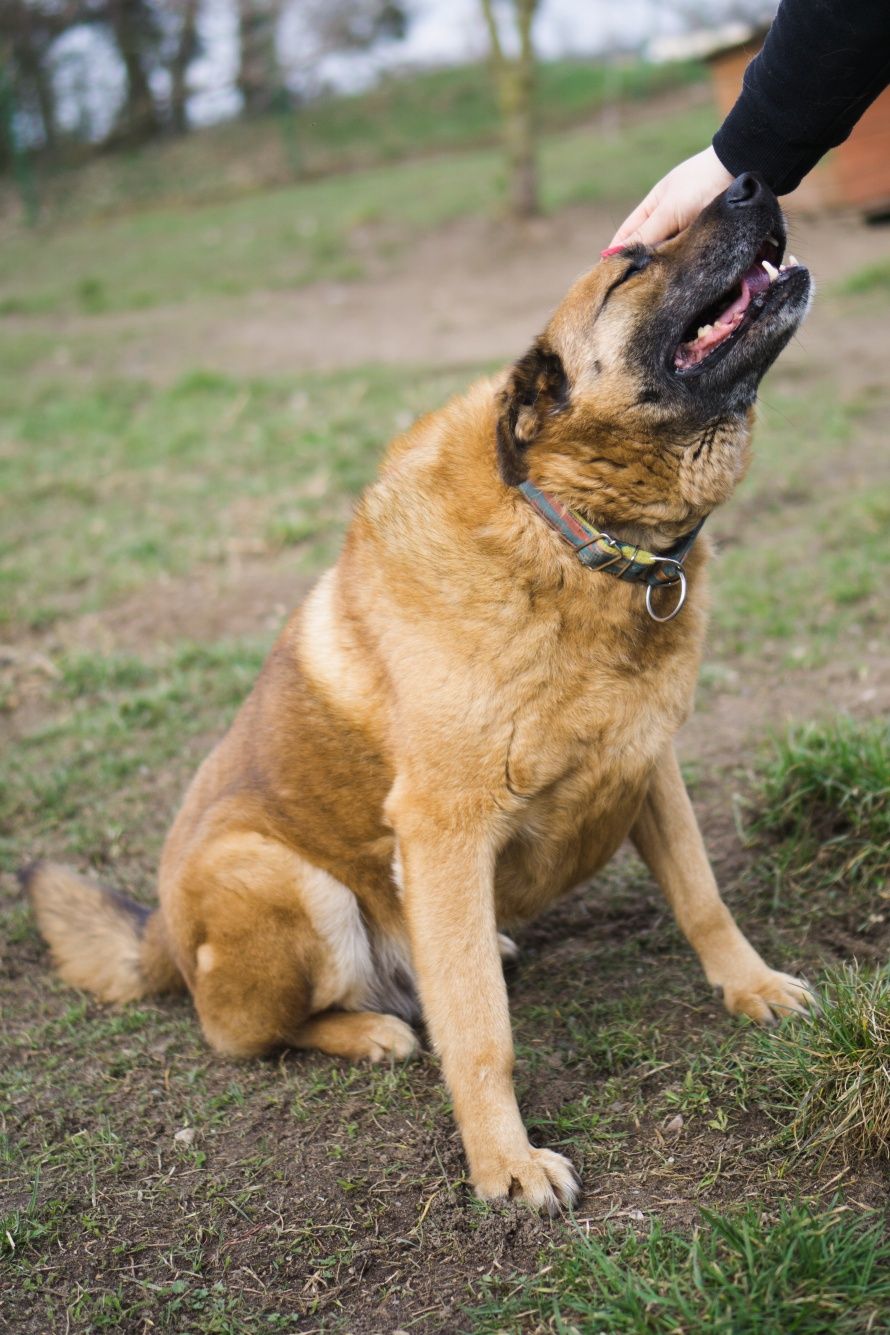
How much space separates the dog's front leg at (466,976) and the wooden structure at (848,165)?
33.3ft

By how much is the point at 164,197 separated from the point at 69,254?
13.7 ft

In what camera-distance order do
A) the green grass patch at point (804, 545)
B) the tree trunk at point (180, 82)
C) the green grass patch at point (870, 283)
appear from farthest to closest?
the tree trunk at point (180, 82), the green grass patch at point (870, 283), the green grass patch at point (804, 545)

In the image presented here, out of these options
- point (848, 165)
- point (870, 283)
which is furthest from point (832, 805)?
point (848, 165)

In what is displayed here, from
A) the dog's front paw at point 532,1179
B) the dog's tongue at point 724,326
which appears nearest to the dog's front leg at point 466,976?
the dog's front paw at point 532,1179

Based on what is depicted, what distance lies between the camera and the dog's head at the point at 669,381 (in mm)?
2787

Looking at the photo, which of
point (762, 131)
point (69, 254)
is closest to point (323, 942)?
point (762, 131)

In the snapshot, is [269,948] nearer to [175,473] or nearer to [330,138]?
[175,473]

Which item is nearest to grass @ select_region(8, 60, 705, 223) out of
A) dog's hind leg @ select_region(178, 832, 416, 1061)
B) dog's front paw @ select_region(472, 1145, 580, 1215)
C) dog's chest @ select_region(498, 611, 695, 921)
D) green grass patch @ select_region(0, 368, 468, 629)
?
green grass patch @ select_region(0, 368, 468, 629)

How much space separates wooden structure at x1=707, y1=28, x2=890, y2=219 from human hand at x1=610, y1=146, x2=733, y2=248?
348 inches

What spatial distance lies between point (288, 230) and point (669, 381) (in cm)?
1421

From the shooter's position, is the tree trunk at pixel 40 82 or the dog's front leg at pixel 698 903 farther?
the tree trunk at pixel 40 82

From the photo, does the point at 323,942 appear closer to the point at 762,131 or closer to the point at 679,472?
the point at 679,472

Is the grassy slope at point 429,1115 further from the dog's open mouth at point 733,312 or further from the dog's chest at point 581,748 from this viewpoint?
the dog's open mouth at point 733,312

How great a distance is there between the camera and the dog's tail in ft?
11.7
